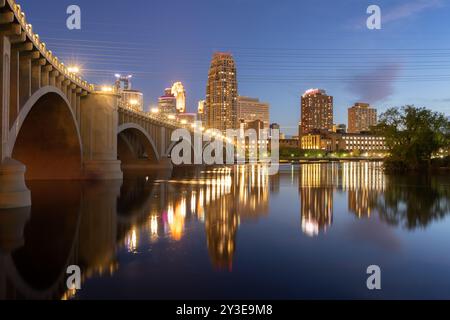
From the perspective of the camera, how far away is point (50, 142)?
37.6m

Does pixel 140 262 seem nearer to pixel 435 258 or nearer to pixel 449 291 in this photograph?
pixel 449 291

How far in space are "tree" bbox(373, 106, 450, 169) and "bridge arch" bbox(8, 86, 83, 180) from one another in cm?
5087

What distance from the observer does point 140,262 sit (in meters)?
10.7

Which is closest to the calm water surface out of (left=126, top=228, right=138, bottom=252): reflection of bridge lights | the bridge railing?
(left=126, top=228, right=138, bottom=252): reflection of bridge lights

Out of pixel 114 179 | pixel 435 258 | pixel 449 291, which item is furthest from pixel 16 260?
pixel 114 179

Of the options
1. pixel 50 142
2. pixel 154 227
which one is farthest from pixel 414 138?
pixel 154 227

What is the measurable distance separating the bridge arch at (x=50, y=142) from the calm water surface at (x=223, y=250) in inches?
574

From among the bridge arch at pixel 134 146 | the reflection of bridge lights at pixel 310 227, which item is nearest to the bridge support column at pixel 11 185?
the reflection of bridge lights at pixel 310 227

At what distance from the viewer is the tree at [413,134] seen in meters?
68.0

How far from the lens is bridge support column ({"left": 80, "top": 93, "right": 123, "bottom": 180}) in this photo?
40.4 meters

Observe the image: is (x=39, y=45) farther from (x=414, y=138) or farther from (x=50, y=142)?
(x=414, y=138)

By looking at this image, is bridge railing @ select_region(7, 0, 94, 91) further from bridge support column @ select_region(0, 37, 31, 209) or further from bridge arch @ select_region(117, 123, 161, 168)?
bridge arch @ select_region(117, 123, 161, 168)

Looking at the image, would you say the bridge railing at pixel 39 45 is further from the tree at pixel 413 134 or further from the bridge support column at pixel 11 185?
the tree at pixel 413 134

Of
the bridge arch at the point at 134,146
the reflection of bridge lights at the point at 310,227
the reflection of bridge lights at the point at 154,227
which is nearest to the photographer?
the reflection of bridge lights at the point at 154,227
